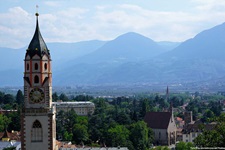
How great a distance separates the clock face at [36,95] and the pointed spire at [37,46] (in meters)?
1.96

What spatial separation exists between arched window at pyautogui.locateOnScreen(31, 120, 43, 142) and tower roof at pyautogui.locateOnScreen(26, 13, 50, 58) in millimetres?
3761

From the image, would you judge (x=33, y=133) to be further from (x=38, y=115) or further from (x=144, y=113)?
(x=144, y=113)

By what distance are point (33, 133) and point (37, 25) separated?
603 cm

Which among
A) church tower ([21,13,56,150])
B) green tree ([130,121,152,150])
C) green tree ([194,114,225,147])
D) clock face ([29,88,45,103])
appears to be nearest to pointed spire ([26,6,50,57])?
church tower ([21,13,56,150])

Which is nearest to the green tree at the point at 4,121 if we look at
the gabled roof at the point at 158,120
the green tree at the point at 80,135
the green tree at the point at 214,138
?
the green tree at the point at 80,135

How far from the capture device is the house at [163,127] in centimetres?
7828

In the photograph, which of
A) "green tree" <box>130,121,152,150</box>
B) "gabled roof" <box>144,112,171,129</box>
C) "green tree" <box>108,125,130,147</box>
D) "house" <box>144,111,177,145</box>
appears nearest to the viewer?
"green tree" <box>108,125,130,147</box>

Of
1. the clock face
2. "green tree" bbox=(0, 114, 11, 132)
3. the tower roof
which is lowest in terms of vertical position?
"green tree" bbox=(0, 114, 11, 132)

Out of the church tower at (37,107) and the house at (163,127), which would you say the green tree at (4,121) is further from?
the church tower at (37,107)

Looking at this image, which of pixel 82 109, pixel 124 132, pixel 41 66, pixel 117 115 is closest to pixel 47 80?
pixel 41 66

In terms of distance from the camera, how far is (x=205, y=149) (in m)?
19.0

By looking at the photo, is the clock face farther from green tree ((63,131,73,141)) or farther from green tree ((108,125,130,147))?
→ green tree ((63,131,73,141))

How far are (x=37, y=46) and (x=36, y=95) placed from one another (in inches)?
107

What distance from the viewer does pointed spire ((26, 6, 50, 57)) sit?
2631cm
